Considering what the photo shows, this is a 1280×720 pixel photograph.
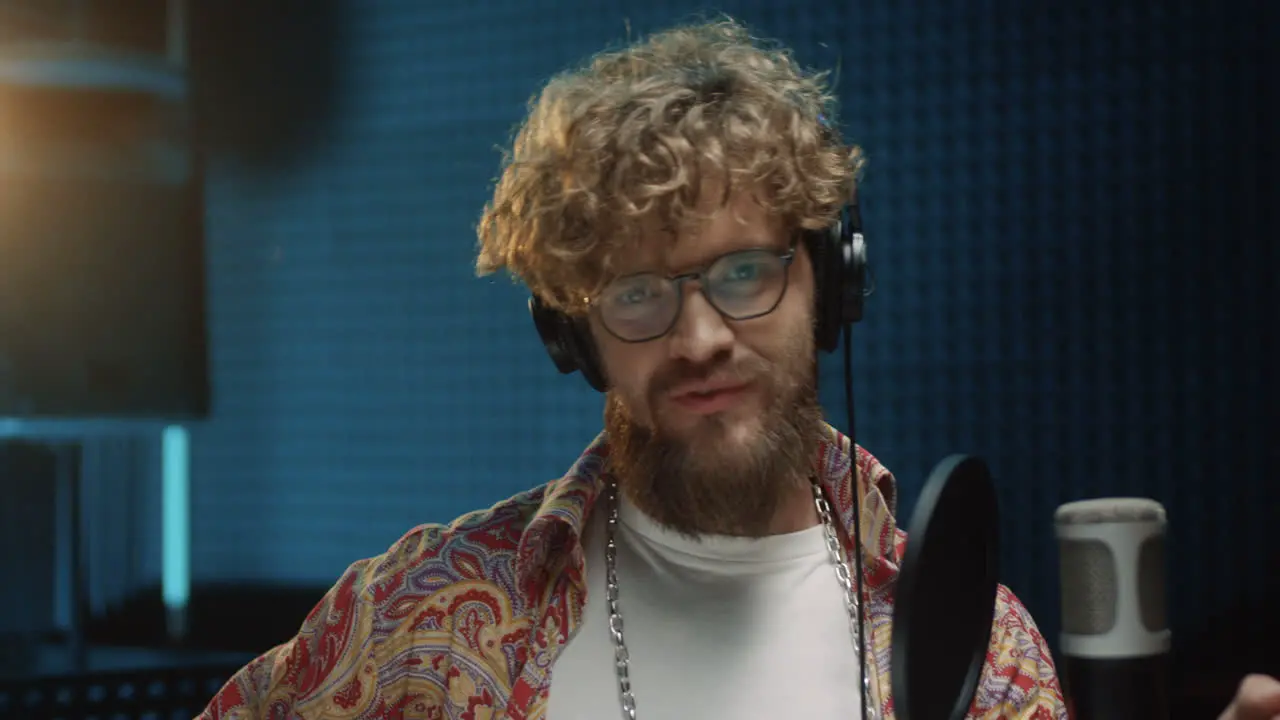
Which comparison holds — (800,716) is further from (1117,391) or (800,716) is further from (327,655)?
(1117,391)

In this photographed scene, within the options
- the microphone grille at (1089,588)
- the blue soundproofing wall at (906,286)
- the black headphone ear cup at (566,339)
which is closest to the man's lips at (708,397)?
the black headphone ear cup at (566,339)

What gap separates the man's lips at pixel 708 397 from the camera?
1.13 meters

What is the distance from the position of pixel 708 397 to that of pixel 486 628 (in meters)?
0.30

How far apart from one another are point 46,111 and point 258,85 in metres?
0.30

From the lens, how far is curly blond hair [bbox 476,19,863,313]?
1.14 m

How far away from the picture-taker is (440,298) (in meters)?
1.97

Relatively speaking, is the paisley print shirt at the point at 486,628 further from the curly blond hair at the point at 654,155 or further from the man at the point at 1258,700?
the man at the point at 1258,700

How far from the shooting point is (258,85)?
2.05m

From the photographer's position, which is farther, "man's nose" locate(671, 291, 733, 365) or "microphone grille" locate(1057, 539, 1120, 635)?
"man's nose" locate(671, 291, 733, 365)

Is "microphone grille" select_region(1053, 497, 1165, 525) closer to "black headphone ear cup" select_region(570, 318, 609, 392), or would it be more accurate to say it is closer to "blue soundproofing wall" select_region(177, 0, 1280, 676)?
"black headphone ear cup" select_region(570, 318, 609, 392)

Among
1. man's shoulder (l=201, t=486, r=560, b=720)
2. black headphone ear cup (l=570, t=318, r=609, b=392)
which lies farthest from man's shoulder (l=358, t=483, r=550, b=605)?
black headphone ear cup (l=570, t=318, r=609, b=392)

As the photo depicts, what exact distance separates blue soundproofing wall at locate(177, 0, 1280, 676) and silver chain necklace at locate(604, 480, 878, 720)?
1.59 ft

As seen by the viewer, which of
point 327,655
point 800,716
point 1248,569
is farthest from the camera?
point 1248,569

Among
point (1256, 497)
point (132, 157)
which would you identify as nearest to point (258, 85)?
point (132, 157)
